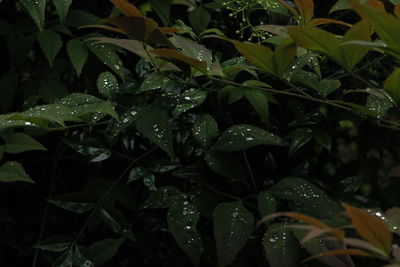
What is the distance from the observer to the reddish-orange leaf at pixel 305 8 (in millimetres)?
954

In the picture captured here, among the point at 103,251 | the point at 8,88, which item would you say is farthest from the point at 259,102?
the point at 8,88

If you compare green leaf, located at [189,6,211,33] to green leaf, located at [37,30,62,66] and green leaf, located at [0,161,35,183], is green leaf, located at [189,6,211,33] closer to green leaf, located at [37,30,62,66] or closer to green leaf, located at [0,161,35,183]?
green leaf, located at [37,30,62,66]

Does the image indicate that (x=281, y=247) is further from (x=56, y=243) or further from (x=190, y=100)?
(x=56, y=243)

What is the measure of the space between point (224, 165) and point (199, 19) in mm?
397

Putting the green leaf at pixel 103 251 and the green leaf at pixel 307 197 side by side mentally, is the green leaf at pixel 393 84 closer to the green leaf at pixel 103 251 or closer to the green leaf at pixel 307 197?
the green leaf at pixel 307 197

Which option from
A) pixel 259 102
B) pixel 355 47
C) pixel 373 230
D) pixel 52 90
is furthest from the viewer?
pixel 52 90

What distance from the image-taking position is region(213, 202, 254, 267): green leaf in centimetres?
91

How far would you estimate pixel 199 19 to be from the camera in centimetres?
133

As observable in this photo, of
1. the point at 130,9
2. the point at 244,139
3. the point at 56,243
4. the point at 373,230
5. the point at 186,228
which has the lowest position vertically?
the point at 56,243

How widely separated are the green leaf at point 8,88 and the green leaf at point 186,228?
0.48 m

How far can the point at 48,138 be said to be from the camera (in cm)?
144

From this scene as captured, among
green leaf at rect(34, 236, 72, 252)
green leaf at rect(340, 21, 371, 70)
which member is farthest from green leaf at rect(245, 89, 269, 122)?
green leaf at rect(34, 236, 72, 252)

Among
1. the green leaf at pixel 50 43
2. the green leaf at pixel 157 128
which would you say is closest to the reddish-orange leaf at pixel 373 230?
the green leaf at pixel 157 128

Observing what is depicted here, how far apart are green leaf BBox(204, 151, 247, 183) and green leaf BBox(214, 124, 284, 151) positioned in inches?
0.8
